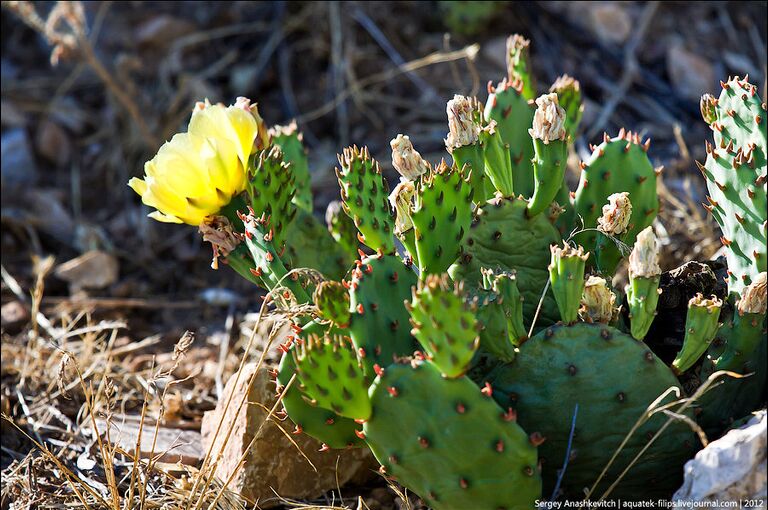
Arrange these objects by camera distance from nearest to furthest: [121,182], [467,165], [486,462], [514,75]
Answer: [486,462] → [467,165] → [514,75] → [121,182]

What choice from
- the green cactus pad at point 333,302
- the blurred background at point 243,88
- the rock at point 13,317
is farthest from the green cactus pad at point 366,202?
the rock at point 13,317

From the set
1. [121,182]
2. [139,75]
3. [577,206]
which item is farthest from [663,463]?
[139,75]

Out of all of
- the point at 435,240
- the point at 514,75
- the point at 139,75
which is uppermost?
the point at 514,75

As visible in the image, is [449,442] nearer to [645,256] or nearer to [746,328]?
[645,256]

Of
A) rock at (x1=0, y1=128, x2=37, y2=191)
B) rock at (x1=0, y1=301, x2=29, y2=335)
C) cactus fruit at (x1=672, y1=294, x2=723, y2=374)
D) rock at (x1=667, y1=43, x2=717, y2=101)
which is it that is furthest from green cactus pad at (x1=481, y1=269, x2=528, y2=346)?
rock at (x1=0, y1=128, x2=37, y2=191)

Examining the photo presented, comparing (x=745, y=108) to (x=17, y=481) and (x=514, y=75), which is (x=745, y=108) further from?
(x=17, y=481)

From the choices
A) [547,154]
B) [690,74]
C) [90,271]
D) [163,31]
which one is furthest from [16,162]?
[690,74]
